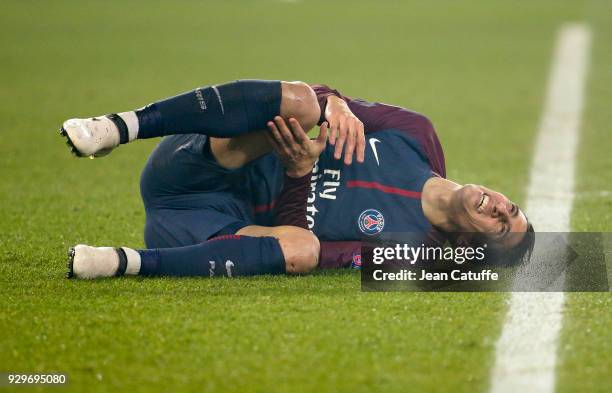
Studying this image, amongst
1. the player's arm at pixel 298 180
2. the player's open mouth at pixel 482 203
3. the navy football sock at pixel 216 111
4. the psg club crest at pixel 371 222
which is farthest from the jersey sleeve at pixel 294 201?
the player's open mouth at pixel 482 203

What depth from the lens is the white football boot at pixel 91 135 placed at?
4.23 m

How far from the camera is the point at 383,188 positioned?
496 cm

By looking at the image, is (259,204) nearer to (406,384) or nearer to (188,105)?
(188,105)

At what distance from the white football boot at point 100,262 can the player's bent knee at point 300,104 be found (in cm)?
95

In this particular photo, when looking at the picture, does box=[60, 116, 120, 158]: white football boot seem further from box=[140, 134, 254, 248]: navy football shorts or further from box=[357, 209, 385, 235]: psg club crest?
box=[357, 209, 385, 235]: psg club crest

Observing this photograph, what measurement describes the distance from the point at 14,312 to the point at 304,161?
152 centimetres

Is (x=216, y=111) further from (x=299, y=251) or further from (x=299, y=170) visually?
(x=299, y=251)

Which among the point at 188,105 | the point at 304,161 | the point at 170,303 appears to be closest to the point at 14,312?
the point at 170,303

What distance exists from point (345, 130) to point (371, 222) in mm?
500

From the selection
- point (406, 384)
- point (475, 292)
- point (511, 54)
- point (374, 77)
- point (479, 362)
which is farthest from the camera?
point (511, 54)

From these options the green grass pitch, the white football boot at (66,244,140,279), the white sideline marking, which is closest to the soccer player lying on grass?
the white football boot at (66,244,140,279)

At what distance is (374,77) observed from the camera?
42.8 feet

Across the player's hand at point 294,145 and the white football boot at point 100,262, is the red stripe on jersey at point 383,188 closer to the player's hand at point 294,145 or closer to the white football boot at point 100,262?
the player's hand at point 294,145

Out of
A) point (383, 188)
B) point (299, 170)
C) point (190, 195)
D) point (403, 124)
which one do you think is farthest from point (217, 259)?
point (403, 124)
